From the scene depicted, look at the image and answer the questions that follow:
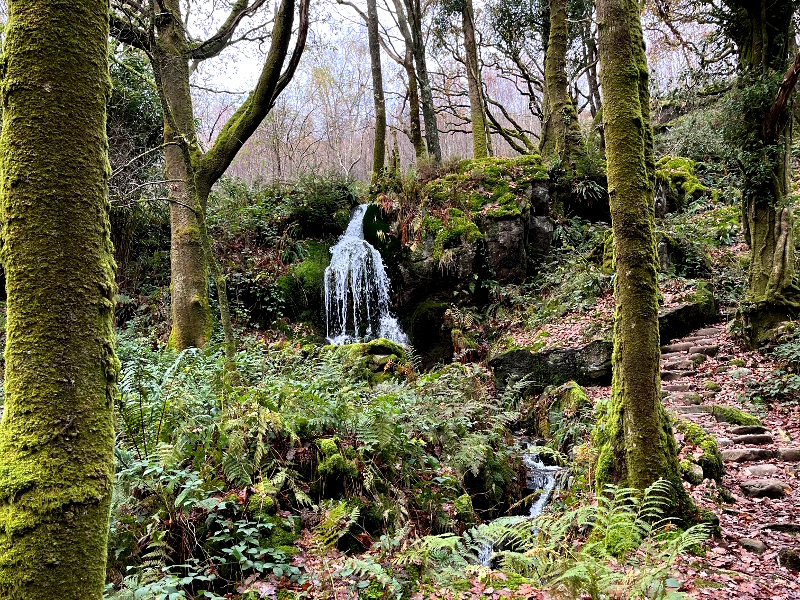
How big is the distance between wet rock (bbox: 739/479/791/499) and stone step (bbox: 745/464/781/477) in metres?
0.26

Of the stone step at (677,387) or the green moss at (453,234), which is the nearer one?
the stone step at (677,387)

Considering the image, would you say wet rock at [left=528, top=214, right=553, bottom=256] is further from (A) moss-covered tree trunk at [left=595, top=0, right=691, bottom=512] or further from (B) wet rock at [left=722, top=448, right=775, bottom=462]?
(A) moss-covered tree trunk at [left=595, top=0, right=691, bottom=512]

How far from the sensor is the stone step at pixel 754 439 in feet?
19.2

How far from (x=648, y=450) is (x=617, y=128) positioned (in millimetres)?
2743

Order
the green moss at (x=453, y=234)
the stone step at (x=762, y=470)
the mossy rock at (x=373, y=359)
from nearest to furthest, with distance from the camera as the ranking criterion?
the stone step at (x=762, y=470), the mossy rock at (x=373, y=359), the green moss at (x=453, y=234)

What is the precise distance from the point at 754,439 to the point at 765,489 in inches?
54.8

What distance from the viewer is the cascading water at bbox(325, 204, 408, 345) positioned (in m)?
12.0

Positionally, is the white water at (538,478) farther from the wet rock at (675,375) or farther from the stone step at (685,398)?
the wet rock at (675,375)

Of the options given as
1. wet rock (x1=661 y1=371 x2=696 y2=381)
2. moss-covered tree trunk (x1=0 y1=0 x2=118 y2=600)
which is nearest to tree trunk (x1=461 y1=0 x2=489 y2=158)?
wet rock (x1=661 y1=371 x2=696 y2=381)

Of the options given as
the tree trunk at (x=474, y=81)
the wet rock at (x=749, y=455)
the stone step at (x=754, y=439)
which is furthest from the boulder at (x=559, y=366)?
the tree trunk at (x=474, y=81)

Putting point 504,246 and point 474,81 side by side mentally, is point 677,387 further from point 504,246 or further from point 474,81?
point 474,81

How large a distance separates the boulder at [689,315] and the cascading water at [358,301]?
226 inches

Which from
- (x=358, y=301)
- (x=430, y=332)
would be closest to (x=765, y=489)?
(x=430, y=332)

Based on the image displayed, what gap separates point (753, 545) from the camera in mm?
3781
